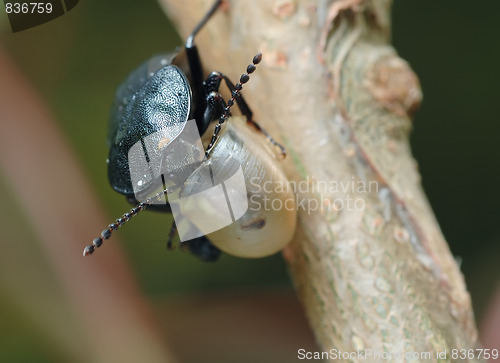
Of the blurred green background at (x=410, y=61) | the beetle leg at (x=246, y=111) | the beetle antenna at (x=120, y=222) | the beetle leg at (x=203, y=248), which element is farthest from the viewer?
the blurred green background at (x=410, y=61)

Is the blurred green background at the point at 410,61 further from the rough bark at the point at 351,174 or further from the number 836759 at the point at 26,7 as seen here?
the rough bark at the point at 351,174

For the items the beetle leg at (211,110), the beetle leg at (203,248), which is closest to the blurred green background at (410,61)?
the beetle leg at (203,248)

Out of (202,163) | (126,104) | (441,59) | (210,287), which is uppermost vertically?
(126,104)

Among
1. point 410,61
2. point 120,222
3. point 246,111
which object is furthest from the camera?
point 410,61

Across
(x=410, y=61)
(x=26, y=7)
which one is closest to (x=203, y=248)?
(x=26, y=7)

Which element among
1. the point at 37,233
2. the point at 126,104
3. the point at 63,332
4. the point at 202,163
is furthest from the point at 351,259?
the point at 37,233

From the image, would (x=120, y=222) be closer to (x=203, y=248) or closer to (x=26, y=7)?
(x=203, y=248)

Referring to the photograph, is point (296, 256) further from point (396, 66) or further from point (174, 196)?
point (396, 66)
